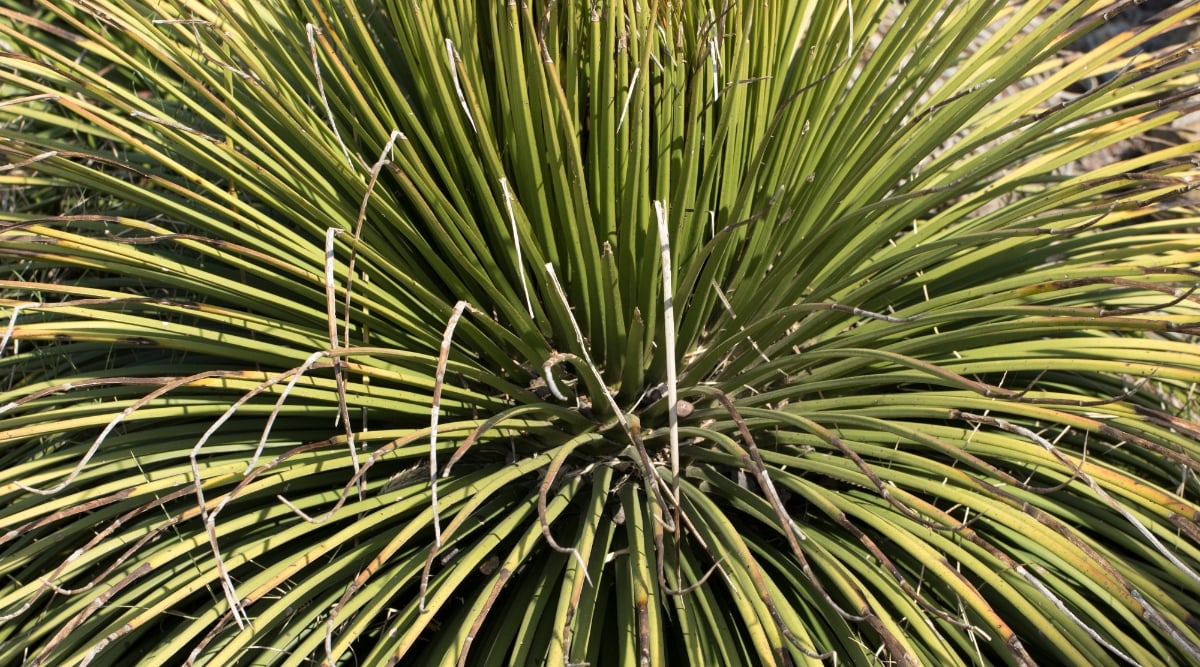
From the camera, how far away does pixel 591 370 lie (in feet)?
4.82

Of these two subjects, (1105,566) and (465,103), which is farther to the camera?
(465,103)

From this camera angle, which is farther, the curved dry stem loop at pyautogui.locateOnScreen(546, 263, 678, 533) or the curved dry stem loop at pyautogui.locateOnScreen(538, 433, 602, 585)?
the curved dry stem loop at pyautogui.locateOnScreen(546, 263, 678, 533)

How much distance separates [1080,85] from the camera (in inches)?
120

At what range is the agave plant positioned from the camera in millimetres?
1404

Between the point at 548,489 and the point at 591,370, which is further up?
the point at 591,370

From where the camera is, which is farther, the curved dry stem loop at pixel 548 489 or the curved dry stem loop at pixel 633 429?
the curved dry stem loop at pixel 633 429

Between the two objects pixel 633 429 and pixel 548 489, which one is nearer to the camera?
pixel 548 489

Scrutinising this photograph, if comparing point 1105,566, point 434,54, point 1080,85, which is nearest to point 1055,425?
point 1105,566

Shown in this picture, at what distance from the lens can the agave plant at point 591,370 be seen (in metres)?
1.40

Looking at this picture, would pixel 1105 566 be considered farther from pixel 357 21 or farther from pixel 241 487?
pixel 357 21

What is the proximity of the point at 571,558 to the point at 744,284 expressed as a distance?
560mm

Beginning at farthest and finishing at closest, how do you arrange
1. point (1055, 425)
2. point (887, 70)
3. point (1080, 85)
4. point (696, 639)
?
1. point (1080, 85)
2. point (1055, 425)
3. point (887, 70)
4. point (696, 639)

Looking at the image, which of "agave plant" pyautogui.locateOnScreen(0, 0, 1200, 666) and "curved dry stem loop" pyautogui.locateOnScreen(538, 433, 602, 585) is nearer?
"curved dry stem loop" pyautogui.locateOnScreen(538, 433, 602, 585)

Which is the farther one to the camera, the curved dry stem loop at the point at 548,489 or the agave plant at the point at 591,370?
the agave plant at the point at 591,370
